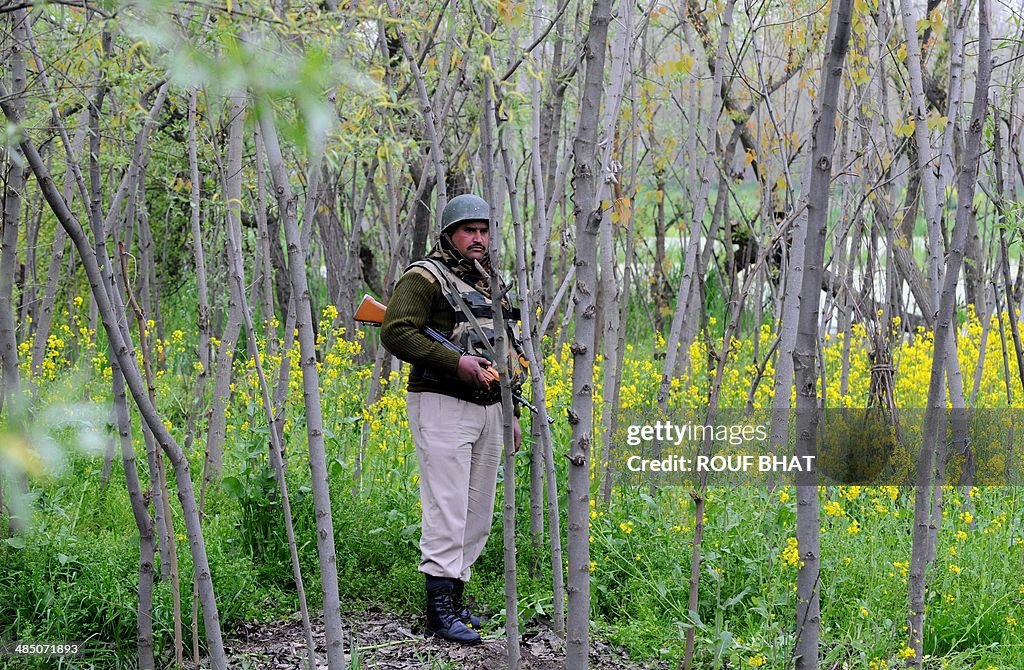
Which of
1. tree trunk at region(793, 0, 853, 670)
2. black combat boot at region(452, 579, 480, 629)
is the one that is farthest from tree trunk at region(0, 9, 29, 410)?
tree trunk at region(793, 0, 853, 670)

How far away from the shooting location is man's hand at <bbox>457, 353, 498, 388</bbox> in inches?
145

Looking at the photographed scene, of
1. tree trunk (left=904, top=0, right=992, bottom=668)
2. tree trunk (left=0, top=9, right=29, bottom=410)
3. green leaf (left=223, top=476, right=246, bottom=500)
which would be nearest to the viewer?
tree trunk (left=904, top=0, right=992, bottom=668)

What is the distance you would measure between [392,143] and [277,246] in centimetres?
583

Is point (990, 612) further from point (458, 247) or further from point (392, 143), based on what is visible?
point (392, 143)

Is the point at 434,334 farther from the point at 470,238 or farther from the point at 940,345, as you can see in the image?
the point at 940,345

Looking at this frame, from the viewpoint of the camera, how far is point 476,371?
371 cm

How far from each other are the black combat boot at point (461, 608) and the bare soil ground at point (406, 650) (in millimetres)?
67

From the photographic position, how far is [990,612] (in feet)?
12.9

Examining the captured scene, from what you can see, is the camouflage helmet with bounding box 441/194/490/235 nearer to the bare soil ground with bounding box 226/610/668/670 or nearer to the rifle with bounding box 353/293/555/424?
the rifle with bounding box 353/293/555/424

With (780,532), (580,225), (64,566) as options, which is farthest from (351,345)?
(580,225)

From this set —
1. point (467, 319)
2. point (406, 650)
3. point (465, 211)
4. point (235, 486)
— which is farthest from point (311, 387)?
point (235, 486)

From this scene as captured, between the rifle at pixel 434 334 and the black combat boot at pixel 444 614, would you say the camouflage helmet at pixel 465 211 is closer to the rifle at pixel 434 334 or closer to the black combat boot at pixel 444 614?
the rifle at pixel 434 334

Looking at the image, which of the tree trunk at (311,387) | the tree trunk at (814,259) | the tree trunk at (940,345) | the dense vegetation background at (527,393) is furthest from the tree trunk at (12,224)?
the tree trunk at (940,345)

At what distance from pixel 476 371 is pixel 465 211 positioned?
598mm
